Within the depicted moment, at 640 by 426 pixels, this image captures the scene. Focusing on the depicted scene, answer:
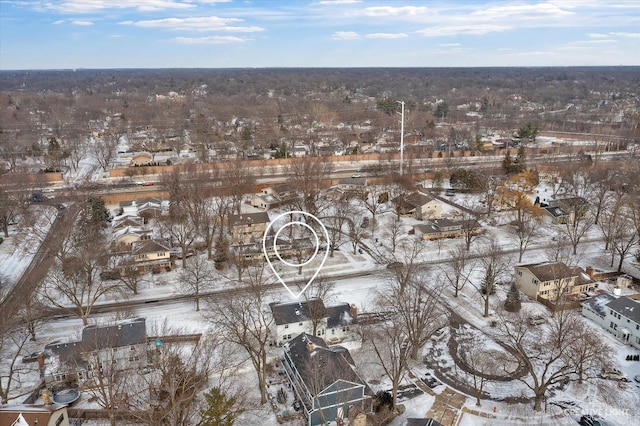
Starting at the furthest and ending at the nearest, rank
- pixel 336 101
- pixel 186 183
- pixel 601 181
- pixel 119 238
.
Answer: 1. pixel 336 101
2. pixel 601 181
3. pixel 186 183
4. pixel 119 238

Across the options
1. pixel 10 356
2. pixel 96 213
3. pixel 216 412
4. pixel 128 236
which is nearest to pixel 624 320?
pixel 216 412

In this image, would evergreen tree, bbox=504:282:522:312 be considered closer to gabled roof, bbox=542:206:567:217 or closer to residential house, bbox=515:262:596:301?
residential house, bbox=515:262:596:301

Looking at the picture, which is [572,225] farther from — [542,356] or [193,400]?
[193,400]

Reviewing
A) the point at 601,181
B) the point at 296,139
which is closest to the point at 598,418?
the point at 601,181

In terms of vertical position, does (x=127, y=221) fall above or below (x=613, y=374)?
above

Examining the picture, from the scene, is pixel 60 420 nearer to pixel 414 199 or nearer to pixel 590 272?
pixel 590 272

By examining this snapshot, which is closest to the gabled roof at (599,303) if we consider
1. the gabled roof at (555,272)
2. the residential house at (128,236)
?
the gabled roof at (555,272)

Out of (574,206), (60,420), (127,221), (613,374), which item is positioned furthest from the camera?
(574,206)
